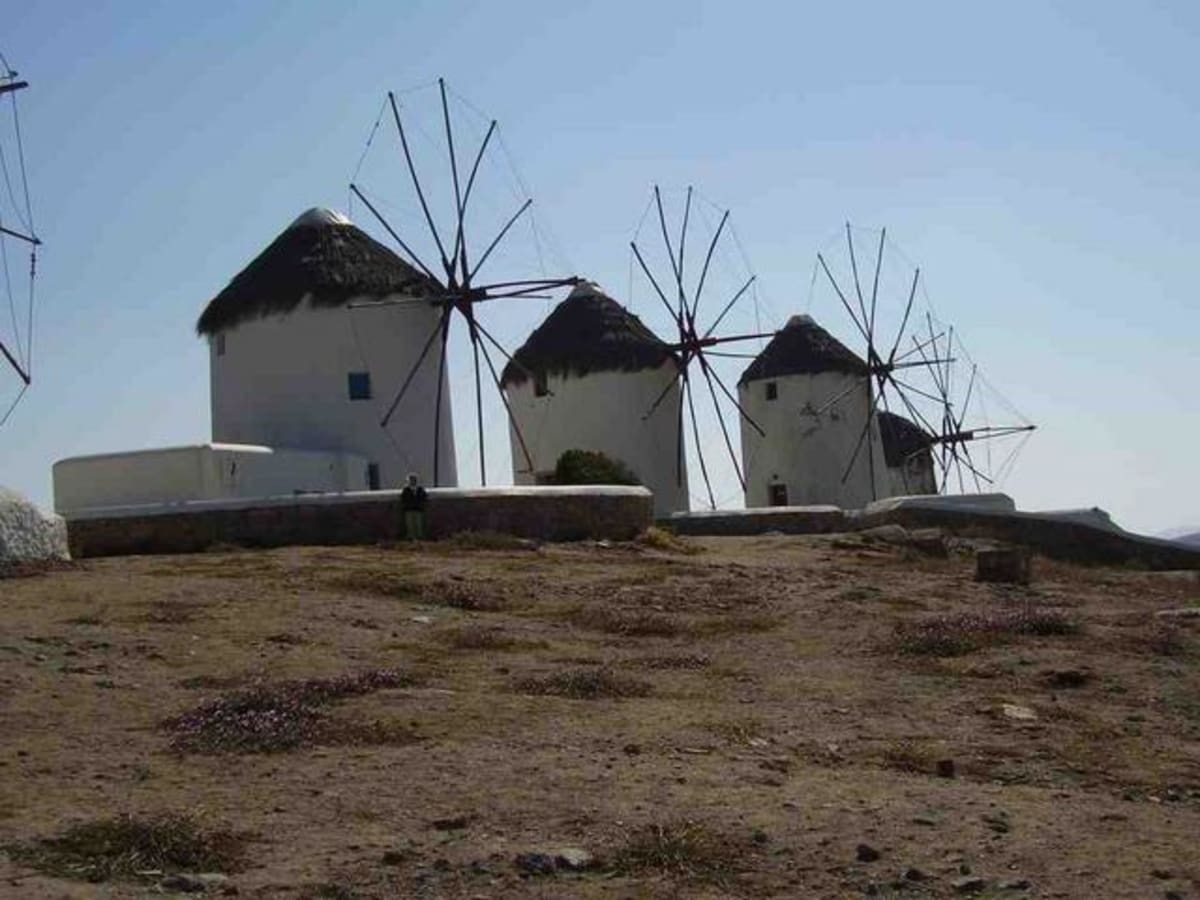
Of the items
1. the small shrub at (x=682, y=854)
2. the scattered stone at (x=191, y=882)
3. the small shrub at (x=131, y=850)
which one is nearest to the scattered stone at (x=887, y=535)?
the small shrub at (x=682, y=854)

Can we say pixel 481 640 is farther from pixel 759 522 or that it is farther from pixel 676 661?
pixel 759 522

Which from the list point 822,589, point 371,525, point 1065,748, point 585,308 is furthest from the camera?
point 585,308

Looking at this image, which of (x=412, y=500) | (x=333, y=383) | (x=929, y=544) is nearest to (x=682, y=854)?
(x=412, y=500)

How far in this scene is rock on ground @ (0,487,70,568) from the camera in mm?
15344

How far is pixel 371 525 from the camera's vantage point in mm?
20453

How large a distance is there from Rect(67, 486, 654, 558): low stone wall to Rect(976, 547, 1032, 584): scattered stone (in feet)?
20.1

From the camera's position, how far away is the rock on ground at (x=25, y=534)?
15.3 metres

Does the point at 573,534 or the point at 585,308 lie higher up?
the point at 585,308

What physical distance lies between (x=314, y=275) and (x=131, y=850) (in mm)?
21001

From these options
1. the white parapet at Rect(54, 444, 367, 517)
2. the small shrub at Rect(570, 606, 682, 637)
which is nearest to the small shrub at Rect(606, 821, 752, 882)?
the small shrub at Rect(570, 606, 682, 637)

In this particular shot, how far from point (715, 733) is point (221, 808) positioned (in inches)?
111

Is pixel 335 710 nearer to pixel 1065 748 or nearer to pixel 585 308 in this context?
pixel 1065 748

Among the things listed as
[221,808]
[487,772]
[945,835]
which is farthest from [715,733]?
[221,808]

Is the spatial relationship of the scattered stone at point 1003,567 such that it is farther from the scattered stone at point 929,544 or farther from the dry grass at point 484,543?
the dry grass at point 484,543
